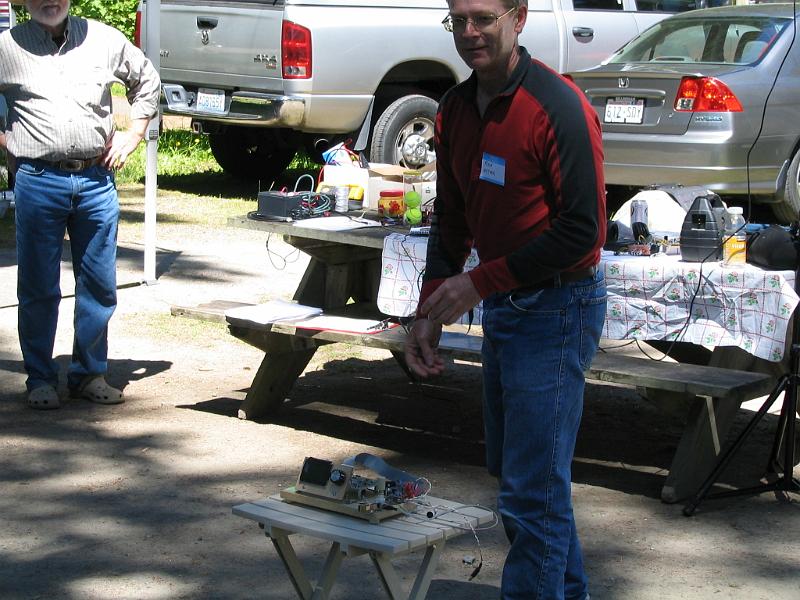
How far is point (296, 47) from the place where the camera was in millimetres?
11117

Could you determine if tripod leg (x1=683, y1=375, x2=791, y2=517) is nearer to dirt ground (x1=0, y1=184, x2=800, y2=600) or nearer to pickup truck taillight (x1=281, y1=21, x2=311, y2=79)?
dirt ground (x1=0, y1=184, x2=800, y2=600)

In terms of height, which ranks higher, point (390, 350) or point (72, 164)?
point (72, 164)

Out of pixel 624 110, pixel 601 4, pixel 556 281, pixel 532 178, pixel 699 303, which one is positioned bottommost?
pixel 699 303

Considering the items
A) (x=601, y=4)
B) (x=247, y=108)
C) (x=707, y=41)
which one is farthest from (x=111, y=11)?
(x=707, y=41)

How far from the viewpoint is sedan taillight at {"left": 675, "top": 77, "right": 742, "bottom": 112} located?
9.54m

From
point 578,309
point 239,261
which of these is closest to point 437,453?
point 578,309

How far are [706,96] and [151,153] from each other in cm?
401

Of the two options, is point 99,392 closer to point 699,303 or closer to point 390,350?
point 390,350

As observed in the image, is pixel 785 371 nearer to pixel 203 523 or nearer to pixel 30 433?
pixel 203 523

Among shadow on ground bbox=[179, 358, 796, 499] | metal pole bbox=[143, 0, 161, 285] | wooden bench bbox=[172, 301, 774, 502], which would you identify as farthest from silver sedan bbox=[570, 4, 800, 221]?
wooden bench bbox=[172, 301, 774, 502]

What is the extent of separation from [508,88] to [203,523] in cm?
226

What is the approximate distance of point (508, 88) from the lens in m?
3.25

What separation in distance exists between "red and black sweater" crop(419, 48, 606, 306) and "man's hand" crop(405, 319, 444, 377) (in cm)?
27

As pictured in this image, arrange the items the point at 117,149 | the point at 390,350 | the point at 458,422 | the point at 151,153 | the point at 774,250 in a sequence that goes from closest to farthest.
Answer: the point at 774,250 → the point at 390,350 → the point at 117,149 → the point at 458,422 → the point at 151,153
